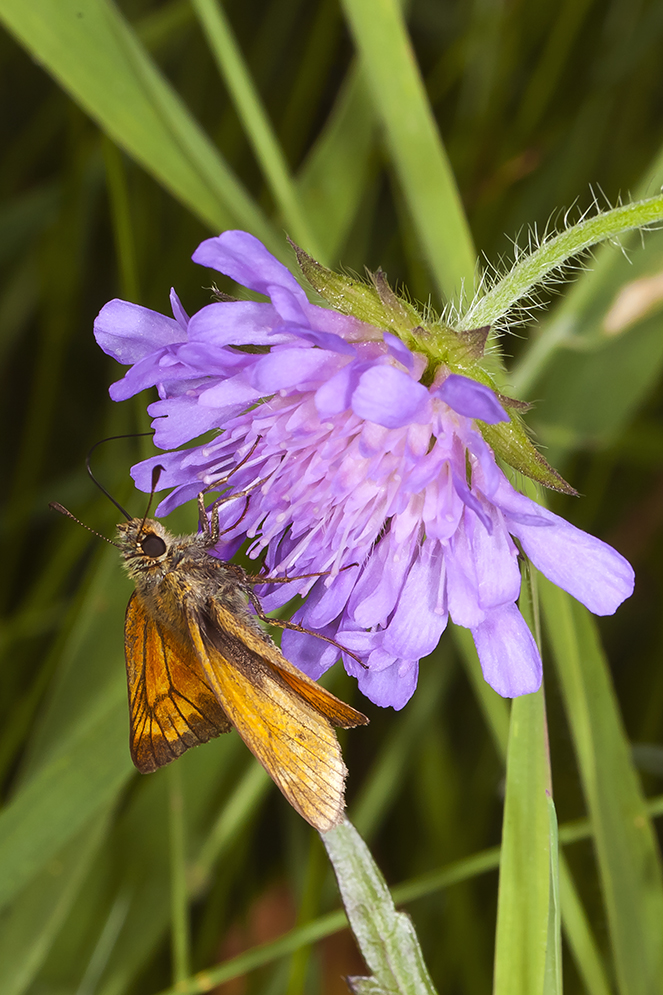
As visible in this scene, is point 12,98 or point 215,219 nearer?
point 215,219

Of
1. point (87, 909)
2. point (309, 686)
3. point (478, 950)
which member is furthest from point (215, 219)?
point (478, 950)

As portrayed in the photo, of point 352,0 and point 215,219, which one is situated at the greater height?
point 352,0

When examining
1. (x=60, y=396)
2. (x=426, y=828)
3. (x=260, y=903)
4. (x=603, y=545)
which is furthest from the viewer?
(x=60, y=396)

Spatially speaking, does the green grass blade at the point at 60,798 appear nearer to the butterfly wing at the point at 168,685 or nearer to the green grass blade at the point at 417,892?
the butterfly wing at the point at 168,685

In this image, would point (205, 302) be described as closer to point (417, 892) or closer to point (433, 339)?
point (433, 339)

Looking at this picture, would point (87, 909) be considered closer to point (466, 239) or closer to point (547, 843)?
point (547, 843)

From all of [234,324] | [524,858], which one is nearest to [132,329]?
[234,324]

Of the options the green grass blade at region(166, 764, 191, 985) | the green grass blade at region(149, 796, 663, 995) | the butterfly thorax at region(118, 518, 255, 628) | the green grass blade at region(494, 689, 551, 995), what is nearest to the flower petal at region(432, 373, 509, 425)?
the green grass blade at region(494, 689, 551, 995)
